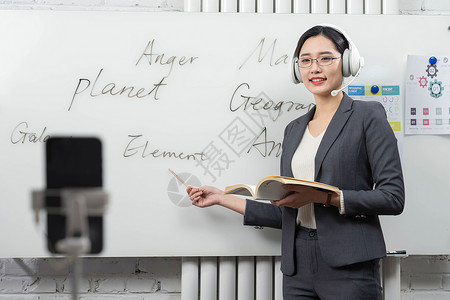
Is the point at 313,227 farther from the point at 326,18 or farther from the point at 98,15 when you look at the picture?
the point at 98,15

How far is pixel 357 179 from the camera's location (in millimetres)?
1152

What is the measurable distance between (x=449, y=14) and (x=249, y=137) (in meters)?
0.95

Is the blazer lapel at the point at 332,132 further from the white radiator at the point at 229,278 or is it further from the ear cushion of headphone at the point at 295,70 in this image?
the white radiator at the point at 229,278

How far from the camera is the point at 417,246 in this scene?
1.60 m

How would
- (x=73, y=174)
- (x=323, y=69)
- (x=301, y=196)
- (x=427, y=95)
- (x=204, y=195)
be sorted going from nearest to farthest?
(x=73, y=174)
(x=301, y=196)
(x=323, y=69)
(x=204, y=195)
(x=427, y=95)

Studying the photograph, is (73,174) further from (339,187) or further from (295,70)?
(295,70)

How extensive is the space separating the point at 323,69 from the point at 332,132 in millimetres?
199

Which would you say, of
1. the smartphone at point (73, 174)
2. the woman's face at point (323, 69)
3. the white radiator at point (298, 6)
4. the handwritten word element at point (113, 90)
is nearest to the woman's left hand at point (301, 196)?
the woman's face at point (323, 69)

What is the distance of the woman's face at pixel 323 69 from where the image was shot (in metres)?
1.25

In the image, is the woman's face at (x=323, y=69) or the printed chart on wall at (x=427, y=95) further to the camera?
the printed chart on wall at (x=427, y=95)

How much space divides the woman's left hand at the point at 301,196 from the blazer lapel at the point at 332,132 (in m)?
0.06

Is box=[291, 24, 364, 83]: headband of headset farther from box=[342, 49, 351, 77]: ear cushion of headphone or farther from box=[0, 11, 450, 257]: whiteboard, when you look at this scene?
box=[0, 11, 450, 257]: whiteboard

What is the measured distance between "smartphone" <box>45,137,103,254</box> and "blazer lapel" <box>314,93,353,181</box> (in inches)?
37.2

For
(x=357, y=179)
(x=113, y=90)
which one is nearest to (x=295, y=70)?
(x=357, y=179)
